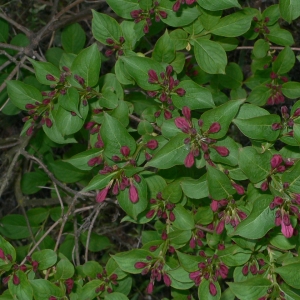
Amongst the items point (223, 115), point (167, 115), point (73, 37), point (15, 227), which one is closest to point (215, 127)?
point (223, 115)

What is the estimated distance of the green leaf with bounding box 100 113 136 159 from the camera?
6.40ft

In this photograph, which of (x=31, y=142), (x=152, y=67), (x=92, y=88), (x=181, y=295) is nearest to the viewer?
(x=152, y=67)

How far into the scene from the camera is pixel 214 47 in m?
2.30

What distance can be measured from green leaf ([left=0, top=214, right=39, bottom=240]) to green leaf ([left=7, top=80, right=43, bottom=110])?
109cm

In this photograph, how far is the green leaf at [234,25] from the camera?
228 cm

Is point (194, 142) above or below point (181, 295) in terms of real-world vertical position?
above

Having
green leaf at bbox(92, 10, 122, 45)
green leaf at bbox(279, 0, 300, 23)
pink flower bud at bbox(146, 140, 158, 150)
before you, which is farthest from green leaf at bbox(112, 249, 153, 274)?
green leaf at bbox(279, 0, 300, 23)

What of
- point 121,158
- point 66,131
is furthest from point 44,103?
point 121,158

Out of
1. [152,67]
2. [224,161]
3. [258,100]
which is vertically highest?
[152,67]

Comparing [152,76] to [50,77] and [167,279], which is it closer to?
[50,77]

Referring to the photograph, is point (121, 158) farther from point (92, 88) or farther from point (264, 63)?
point (264, 63)

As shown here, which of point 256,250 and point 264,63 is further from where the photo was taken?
point 264,63

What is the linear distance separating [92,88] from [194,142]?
0.60m

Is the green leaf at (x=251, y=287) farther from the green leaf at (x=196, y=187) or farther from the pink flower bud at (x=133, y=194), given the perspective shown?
the pink flower bud at (x=133, y=194)
